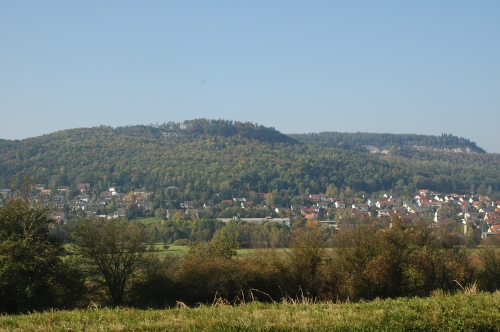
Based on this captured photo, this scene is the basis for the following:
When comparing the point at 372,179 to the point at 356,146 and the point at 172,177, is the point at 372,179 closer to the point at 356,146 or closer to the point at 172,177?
the point at 172,177

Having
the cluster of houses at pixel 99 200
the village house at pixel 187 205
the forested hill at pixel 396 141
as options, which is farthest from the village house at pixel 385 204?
the forested hill at pixel 396 141

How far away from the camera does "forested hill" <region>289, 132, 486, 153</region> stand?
180 metres

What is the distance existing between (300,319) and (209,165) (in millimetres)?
94979

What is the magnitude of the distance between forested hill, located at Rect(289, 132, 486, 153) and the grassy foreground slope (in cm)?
16786

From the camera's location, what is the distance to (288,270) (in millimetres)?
19984

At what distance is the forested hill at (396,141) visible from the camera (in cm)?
17950

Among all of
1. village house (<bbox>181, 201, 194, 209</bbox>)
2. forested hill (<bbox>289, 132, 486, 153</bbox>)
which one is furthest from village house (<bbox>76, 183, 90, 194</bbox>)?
forested hill (<bbox>289, 132, 486, 153</bbox>)

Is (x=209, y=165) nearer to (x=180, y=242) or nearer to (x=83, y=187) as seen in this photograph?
(x=83, y=187)

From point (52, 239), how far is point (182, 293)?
4878mm

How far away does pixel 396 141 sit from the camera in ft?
623

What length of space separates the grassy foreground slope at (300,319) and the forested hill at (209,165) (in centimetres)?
7101

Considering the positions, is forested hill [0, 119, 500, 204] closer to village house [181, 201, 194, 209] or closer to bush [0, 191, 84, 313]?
village house [181, 201, 194, 209]

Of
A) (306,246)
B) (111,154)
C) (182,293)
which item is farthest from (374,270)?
(111,154)

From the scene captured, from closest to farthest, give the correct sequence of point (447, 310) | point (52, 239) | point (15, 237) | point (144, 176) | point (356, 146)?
point (447, 310) < point (15, 237) < point (52, 239) < point (144, 176) < point (356, 146)
